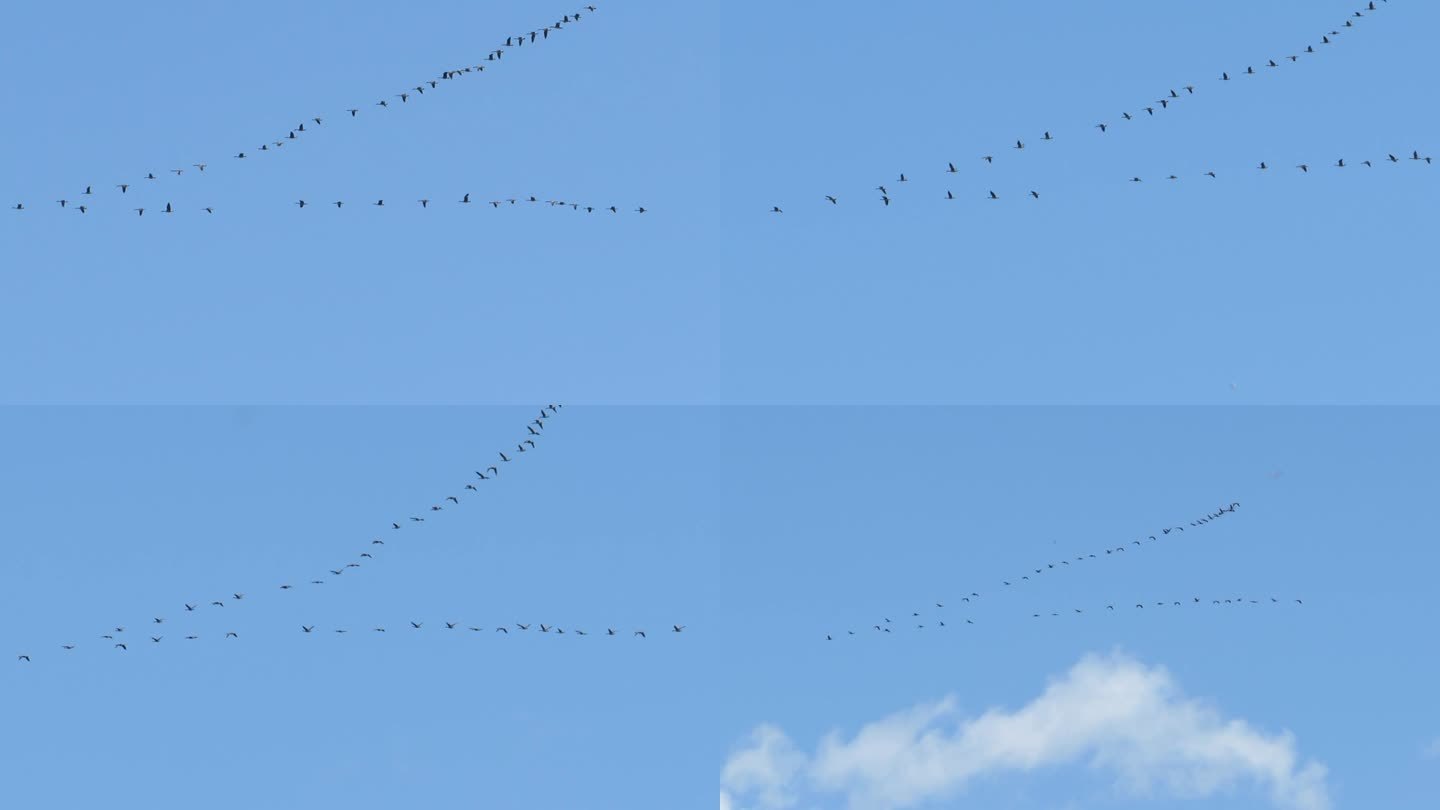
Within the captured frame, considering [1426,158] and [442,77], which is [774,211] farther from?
[1426,158]

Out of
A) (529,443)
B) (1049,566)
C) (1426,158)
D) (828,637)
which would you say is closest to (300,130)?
(529,443)

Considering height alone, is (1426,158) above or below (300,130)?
above

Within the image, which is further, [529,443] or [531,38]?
[529,443]

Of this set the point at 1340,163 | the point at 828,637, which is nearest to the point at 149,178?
the point at 828,637

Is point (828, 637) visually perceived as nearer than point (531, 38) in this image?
No

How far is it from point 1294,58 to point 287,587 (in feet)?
134

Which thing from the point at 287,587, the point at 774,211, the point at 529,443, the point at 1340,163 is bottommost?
the point at 287,587

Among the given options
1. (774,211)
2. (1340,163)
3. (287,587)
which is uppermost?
(1340,163)

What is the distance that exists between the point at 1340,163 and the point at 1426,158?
340 cm

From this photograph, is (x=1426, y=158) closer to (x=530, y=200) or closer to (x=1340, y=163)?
(x=1340, y=163)

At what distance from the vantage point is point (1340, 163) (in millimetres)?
81062

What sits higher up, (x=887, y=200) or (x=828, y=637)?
(x=887, y=200)

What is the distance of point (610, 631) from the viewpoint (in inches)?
3524

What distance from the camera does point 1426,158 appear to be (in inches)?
3223
